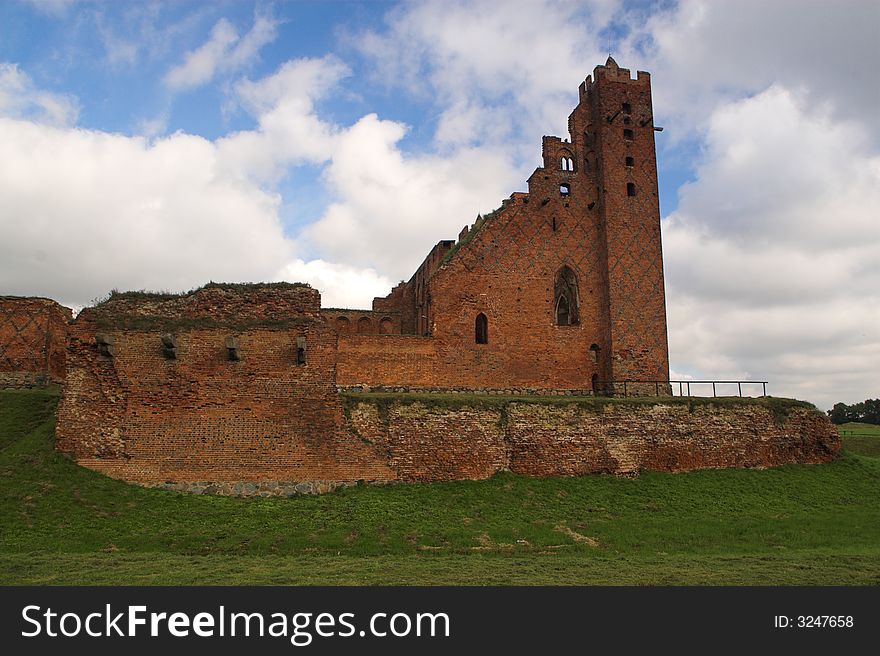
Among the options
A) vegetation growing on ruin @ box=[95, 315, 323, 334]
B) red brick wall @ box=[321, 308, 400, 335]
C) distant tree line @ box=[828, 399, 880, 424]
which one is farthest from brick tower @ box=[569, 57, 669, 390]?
distant tree line @ box=[828, 399, 880, 424]

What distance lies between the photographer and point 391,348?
76.8 feet

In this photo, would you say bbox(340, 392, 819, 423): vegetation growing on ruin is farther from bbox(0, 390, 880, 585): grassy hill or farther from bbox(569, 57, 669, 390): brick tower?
bbox(569, 57, 669, 390): brick tower

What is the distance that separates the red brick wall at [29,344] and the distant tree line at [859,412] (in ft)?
231

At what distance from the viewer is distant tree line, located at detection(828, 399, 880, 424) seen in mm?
68562

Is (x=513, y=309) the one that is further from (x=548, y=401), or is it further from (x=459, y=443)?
(x=459, y=443)

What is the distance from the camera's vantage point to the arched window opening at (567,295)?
84.6ft

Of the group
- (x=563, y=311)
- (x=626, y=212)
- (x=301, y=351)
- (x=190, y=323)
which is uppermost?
(x=626, y=212)

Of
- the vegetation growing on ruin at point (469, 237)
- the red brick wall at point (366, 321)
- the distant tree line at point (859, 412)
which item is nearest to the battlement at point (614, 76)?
the vegetation growing on ruin at point (469, 237)

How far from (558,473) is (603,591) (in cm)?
926

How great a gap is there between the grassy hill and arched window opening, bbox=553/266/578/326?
356 inches

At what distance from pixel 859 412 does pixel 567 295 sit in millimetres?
59096

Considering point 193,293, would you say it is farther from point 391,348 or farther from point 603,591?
point 603,591

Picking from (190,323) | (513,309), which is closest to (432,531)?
(190,323)

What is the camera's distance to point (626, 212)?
2623cm
